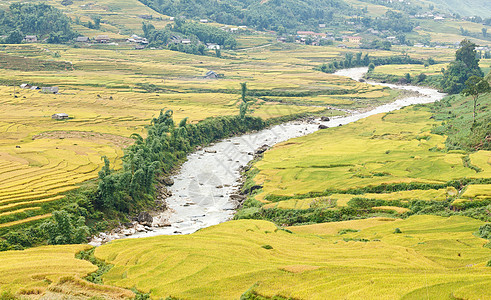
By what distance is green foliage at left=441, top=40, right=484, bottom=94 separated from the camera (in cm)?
13062

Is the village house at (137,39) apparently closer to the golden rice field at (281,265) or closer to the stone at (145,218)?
the stone at (145,218)

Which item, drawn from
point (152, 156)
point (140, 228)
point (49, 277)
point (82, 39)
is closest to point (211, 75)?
point (82, 39)

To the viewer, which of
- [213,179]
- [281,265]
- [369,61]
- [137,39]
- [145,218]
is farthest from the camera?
[369,61]

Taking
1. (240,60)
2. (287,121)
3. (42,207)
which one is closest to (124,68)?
(240,60)

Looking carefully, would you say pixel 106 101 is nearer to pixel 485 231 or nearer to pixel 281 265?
pixel 281 265

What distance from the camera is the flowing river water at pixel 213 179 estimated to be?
53.0 m

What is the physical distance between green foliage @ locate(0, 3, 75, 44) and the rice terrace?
48.6m

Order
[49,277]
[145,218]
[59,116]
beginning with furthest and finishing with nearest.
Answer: [59,116] → [145,218] → [49,277]

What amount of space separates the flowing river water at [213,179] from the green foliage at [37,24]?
116835mm

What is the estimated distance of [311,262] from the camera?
31.7 metres

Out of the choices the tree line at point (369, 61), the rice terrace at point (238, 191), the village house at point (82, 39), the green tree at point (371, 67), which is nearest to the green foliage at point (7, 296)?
the rice terrace at point (238, 191)

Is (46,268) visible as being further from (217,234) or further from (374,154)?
(374,154)

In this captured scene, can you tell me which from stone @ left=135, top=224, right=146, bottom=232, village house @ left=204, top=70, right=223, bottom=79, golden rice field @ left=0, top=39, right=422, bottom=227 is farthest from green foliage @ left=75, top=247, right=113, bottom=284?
village house @ left=204, top=70, right=223, bottom=79

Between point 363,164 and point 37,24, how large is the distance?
161316mm
